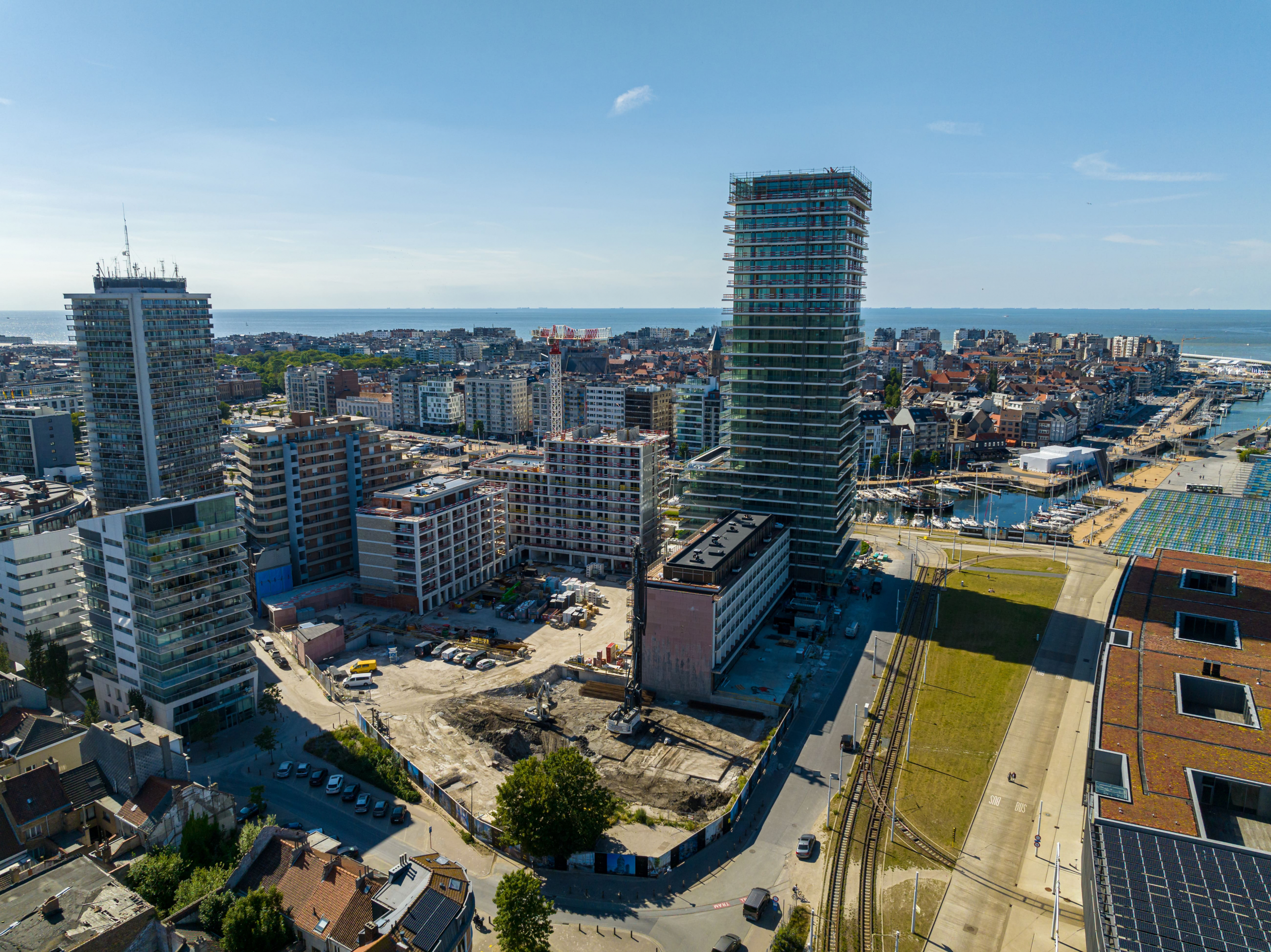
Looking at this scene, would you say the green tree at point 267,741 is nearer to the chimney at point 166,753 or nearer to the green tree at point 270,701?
the green tree at point 270,701

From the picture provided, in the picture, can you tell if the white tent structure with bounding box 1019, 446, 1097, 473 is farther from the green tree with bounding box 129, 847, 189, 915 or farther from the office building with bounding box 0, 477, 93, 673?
the green tree with bounding box 129, 847, 189, 915

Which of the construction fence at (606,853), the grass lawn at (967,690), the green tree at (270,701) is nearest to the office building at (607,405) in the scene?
the grass lawn at (967,690)

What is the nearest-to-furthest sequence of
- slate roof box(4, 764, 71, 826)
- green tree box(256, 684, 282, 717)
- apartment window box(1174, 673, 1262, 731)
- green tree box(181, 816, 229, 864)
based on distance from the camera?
green tree box(181, 816, 229, 864) → slate roof box(4, 764, 71, 826) → apartment window box(1174, 673, 1262, 731) → green tree box(256, 684, 282, 717)

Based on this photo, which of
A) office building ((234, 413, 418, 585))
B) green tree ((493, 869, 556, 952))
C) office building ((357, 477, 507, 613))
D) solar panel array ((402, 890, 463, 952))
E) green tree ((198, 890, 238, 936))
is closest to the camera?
solar panel array ((402, 890, 463, 952))

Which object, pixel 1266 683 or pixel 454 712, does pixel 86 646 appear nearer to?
pixel 454 712

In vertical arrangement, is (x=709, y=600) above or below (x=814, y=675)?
above

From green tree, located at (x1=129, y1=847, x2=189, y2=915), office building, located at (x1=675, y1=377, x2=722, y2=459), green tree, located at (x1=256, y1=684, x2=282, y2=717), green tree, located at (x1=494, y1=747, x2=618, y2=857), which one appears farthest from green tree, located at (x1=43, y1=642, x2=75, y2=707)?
office building, located at (x1=675, y1=377, x2=722, y2=459)

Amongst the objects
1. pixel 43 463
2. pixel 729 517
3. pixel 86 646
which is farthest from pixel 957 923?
pixel 43 463

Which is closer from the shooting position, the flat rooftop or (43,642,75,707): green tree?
the flat rooftop
